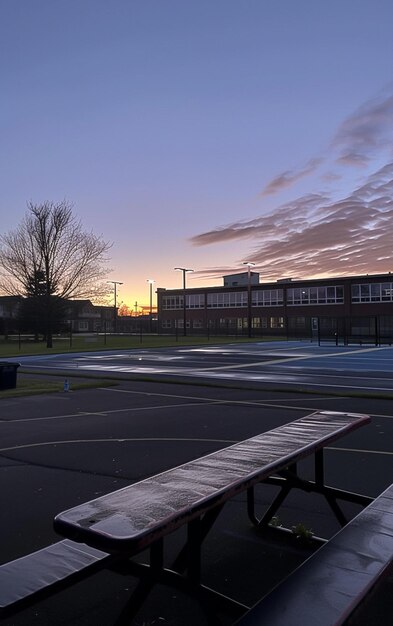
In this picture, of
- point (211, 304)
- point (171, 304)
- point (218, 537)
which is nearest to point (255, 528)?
point (218, 537)

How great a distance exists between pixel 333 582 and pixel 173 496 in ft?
3.20

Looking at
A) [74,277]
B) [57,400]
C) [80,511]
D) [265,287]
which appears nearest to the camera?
[80,511]

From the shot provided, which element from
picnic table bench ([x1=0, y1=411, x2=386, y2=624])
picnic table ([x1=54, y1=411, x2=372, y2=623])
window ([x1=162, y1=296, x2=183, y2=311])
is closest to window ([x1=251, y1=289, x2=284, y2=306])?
window ([x1=162, y1=296, x2=183, y2=311])

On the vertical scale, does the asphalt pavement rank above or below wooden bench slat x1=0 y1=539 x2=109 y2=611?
below

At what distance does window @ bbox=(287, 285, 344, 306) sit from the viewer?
73.0m

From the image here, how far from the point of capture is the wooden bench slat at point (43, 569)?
3.00m

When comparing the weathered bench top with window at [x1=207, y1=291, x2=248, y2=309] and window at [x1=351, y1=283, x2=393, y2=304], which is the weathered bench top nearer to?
window at [x1=351, y1=283, x2=393, y2=304]

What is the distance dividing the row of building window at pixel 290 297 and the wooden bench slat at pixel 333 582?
69.2m

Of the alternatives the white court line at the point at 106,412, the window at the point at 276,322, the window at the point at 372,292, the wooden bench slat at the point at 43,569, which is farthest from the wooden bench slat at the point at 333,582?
the window at the point at 276,322

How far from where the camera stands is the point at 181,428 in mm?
9641

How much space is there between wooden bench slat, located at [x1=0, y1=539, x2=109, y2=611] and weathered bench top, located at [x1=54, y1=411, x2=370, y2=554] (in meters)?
0.45

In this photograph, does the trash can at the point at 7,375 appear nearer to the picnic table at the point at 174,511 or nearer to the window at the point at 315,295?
the picnic table at the point at 174,511

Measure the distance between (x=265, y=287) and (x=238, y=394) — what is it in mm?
68058

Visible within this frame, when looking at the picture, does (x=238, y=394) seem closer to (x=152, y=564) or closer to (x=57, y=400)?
(x=57, y=400)
